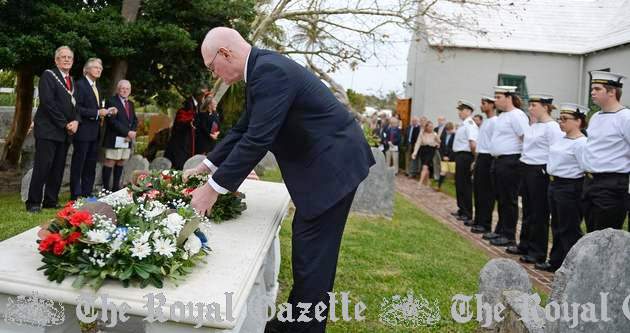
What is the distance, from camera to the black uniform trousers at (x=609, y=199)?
5882 mm

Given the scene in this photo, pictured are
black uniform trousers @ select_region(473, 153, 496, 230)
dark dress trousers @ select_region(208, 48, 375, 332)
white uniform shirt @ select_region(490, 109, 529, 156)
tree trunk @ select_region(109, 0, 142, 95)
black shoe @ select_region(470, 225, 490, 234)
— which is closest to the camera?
dark dress trousers @ select_region(208, 48, 375, 332)

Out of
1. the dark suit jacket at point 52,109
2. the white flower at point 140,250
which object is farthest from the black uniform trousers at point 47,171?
the white flower at point 140,250

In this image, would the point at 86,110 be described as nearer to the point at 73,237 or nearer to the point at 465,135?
the point at 73,237

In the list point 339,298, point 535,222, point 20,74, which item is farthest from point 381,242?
point 20,74

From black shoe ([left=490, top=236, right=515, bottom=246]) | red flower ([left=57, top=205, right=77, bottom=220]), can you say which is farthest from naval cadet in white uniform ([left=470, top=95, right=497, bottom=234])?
red flower ([left=57, top=205, right=77, bottom=220])

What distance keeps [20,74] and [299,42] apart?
20.2 ft

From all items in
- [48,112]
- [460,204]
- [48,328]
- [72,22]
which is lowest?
[460,204]

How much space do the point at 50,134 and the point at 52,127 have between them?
9cm

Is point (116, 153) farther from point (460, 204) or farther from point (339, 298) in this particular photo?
point (460, 204)

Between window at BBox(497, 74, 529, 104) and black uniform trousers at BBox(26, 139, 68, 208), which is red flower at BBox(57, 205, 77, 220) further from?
window at BBox(497, 74, 529, 104)

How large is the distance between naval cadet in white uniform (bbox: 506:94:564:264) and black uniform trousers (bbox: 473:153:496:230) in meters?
1.47

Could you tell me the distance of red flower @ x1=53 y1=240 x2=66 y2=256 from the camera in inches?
90.5

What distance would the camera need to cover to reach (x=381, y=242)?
295 inches

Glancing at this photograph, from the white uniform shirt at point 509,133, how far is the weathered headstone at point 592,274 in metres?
5.19
